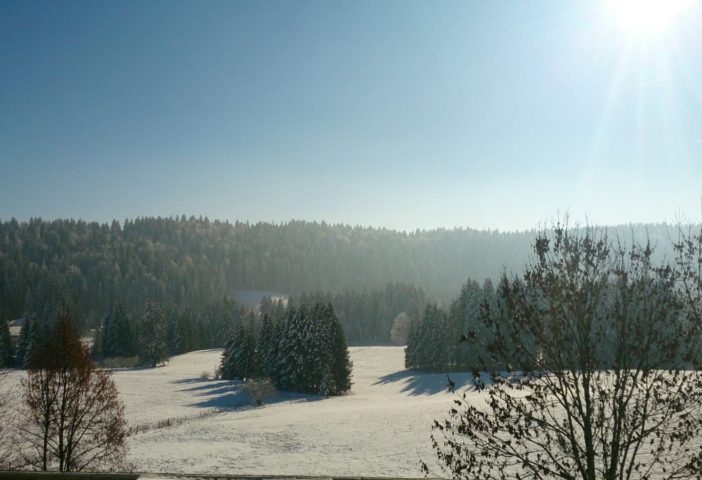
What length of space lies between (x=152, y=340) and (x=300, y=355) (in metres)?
37.6

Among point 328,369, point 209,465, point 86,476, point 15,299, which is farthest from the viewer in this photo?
point 15,299

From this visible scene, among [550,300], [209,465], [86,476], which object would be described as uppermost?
[550,300]

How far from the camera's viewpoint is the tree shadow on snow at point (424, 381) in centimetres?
5769

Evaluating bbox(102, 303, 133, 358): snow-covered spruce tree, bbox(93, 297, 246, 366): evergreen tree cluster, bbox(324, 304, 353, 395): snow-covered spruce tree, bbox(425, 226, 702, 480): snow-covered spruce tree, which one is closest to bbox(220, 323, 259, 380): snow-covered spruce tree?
bbox(324, 304, 353, 395): snow-covered spruce tree

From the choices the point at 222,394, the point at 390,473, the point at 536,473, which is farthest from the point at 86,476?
the point at 222,394

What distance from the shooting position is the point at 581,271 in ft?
22.3

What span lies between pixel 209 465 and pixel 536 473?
73.6 feet

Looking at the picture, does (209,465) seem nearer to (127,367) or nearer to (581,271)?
(581,271)

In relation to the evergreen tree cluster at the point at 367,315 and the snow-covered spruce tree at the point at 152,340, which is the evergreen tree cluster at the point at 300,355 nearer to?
the snow-covered spruce tree at the point at 152,340

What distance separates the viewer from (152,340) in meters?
82.5

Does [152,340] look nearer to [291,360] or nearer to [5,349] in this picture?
[5,349]

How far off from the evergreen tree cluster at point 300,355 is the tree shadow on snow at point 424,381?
830 centimetres

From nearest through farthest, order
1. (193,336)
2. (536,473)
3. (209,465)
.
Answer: (536,473)
(209,465)
(193,336)

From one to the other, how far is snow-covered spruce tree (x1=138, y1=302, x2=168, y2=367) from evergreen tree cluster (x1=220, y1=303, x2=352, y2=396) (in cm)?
2310
